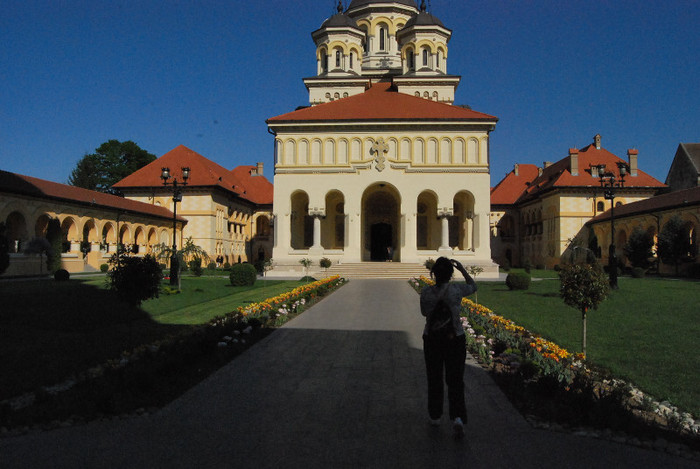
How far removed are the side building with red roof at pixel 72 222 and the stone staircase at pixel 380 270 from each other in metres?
11.8

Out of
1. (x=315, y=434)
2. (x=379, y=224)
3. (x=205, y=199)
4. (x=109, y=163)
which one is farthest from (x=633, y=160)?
(x=109, y=163)

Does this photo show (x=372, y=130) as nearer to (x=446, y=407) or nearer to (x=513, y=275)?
(x=513, y=275)

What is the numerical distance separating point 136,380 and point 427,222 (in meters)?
35.9

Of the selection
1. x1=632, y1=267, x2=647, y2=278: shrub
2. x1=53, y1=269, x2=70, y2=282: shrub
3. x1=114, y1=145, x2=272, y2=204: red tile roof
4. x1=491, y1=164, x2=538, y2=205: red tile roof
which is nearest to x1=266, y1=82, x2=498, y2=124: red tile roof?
x1=114, y1=145, x2=272, y2=204: red tile roof

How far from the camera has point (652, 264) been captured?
1369 inches

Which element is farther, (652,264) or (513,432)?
(652,264)

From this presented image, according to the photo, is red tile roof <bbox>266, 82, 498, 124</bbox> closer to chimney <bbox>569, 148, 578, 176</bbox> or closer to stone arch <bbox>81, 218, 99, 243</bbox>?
stone arch <bbox>81, 218, 99, 243</bbox>

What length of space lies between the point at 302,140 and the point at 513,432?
111 ft

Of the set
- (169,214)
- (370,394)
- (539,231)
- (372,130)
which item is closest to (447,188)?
(372,130)

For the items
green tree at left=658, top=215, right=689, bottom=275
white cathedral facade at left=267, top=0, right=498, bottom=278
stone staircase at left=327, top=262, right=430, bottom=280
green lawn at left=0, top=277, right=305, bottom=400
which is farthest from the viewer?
white cathedral facade at left=267, top=0, right=498, bottom=278

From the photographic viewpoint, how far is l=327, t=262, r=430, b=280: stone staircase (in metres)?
31.5

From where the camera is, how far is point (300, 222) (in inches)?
1622

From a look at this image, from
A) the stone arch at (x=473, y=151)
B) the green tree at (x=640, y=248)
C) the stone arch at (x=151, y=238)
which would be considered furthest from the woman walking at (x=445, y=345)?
the stone arch at (x=151, y=238)

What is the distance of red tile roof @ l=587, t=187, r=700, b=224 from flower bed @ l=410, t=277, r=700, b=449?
30.6 m
